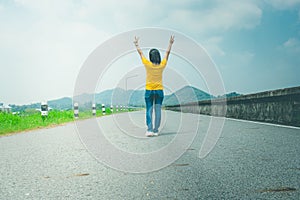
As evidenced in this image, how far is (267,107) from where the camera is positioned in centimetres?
1196

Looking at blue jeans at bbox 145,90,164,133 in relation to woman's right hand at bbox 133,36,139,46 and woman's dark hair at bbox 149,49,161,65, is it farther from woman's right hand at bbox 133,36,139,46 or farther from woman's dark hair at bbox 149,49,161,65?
woman's right hand at bbox 133,36,139,46

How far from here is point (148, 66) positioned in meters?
8.07

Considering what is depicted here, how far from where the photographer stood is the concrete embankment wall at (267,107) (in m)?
10.0

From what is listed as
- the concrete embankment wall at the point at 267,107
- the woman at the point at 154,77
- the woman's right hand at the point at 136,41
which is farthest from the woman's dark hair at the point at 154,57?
the concrete embankment wall at the point at 267,107

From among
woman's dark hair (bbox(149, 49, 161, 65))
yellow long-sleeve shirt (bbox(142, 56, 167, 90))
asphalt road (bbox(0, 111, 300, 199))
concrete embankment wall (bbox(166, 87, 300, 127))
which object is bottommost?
asphalt road (bbox(0, 111, 300, 199))

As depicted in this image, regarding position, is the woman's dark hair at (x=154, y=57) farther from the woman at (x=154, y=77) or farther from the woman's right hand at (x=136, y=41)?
the woman's right hand at (x=136, y=41)

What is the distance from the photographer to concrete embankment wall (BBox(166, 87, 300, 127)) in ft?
32.9

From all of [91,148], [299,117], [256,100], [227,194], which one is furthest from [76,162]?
[256,100]

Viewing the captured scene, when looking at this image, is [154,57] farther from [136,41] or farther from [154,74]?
[136,41]

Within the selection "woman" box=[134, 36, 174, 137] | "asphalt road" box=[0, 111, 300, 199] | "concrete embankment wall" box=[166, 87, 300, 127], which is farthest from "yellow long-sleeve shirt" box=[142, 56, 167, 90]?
"concrete embankment wall" box=[166, 87, 300, 127]

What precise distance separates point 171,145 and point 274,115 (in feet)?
17.3

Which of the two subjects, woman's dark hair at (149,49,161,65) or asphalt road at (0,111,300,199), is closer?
asphalt road at (0,111,300,199)

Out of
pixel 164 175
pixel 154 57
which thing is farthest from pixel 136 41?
pixel 164 175

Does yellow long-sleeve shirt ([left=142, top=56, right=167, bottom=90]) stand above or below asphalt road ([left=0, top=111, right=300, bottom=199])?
above
